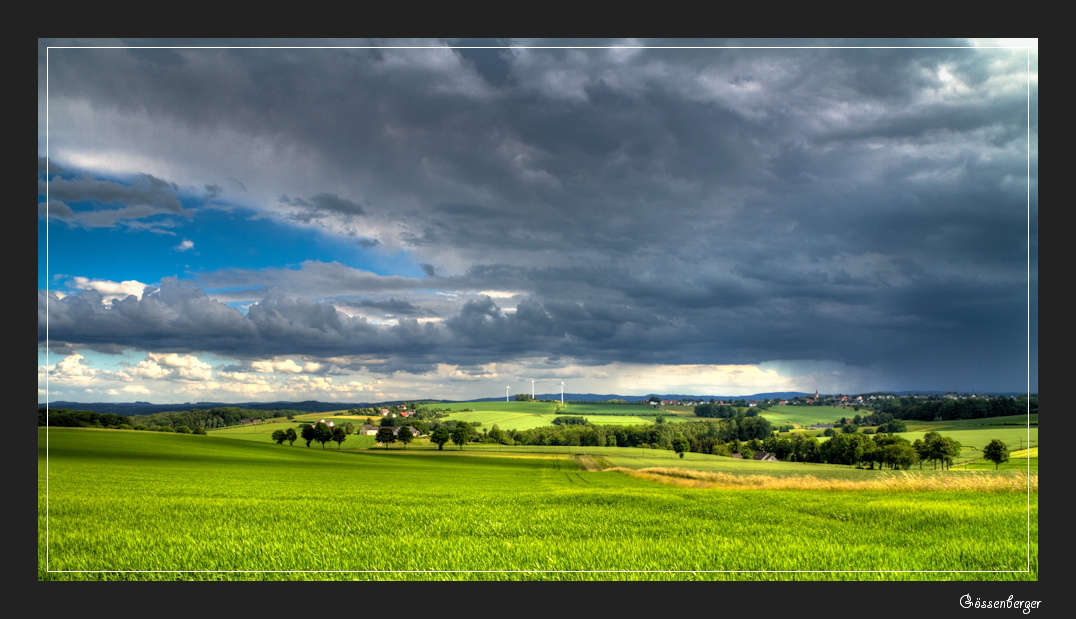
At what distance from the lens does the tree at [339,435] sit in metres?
8.97

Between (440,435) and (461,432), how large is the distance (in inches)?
15.1

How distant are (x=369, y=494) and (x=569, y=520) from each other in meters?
3.40

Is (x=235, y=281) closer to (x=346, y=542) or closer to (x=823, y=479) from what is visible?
(x=346, y=542)

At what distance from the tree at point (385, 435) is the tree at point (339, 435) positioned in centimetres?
105

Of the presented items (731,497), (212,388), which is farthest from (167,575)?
(731,497)

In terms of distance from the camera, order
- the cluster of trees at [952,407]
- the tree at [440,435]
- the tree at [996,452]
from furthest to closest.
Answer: the tree at [440,435] → the tree at [996,452] → the cluster of trees at [952,407]

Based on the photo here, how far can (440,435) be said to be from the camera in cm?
818

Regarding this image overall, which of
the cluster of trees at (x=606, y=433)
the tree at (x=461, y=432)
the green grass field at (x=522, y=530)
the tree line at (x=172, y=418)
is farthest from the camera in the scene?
the tree at (x=461, y=432)

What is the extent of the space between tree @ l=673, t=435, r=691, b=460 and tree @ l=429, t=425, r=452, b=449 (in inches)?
136

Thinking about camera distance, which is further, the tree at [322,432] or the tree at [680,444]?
the tree at [322,432]

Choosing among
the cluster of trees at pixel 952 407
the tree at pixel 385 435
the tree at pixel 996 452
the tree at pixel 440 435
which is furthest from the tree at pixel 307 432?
the tree at pixel 996 452

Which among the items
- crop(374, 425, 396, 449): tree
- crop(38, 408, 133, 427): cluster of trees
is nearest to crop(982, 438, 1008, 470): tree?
crop(374, 425, 396, 449): tree

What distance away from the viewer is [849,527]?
20.7ft

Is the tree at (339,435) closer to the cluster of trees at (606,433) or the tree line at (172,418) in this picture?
the tree line at (172,418)
